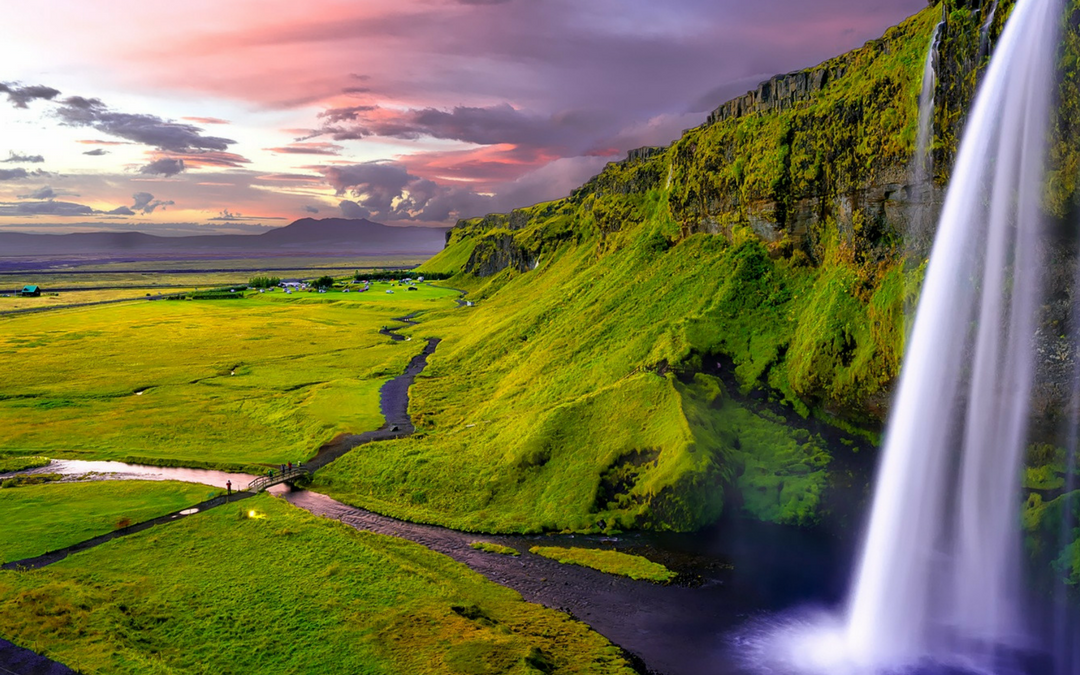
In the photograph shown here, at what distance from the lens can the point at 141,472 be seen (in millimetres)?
69938

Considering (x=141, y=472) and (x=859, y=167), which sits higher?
(x=859, y=167)

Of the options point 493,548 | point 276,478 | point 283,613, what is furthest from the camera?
point 276,478

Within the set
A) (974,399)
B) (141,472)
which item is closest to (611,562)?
(974,399)

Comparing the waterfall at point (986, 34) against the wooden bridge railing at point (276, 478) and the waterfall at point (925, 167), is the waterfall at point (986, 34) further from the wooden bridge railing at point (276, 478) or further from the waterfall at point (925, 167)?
the wooden bridge railing at point (276, 478)

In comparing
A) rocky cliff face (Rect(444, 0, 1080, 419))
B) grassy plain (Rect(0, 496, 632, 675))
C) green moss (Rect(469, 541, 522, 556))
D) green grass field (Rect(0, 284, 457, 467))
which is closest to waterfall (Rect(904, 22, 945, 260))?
rocky cliff face (Rect(444, 0, 1080, 419))

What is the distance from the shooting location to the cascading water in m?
38.5

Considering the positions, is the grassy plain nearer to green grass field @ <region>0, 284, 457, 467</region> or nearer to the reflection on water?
the reflection on water

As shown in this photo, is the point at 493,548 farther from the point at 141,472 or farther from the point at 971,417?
the point at 141,472

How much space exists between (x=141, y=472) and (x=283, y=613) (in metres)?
41.9

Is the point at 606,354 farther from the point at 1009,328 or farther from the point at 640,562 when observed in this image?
the point at 1009,328

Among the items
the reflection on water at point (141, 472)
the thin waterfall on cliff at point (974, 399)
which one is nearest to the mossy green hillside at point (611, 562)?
the thin waterfall on cliff at point (974, 399)

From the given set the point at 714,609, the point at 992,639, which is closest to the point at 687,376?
the point at 714,609

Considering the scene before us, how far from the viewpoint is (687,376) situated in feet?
218

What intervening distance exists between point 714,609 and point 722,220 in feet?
209
